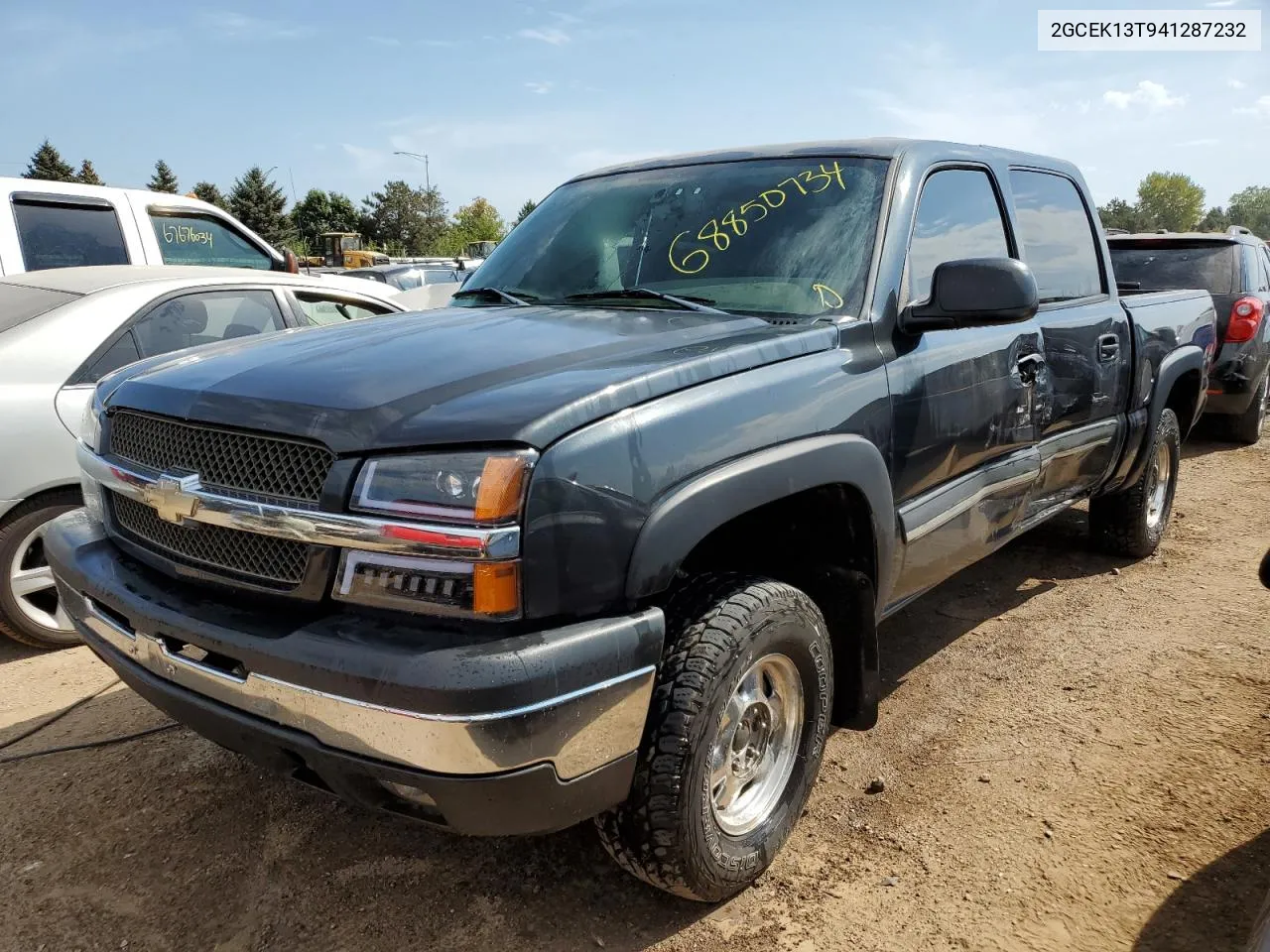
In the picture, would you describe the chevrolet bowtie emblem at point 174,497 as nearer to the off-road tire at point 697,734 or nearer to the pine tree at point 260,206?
the off-road tire at point 697,734

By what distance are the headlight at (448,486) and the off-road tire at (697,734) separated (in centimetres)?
57

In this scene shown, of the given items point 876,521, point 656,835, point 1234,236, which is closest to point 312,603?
point 656,835

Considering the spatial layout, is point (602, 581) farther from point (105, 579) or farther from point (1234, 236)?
point (1234, 236)

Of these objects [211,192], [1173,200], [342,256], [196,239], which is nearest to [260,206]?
[211,192]

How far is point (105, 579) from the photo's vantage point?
2350 millimetres

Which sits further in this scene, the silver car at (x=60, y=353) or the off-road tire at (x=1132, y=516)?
the off-road tire at (x=1132, y=516)

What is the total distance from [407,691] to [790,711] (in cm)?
120

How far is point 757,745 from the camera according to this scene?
253cm

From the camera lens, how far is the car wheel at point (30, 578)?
12.7 feet

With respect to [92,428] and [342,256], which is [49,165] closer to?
[342,256]

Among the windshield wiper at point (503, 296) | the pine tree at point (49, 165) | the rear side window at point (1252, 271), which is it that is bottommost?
the rear side window at point (1252, 271)

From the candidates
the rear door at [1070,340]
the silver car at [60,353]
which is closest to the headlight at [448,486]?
the rear door at [1070,340]

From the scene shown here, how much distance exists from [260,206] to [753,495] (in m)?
72.0

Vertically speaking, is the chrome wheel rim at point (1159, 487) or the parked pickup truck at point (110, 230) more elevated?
the parked pickup truck at point (110, 230)
